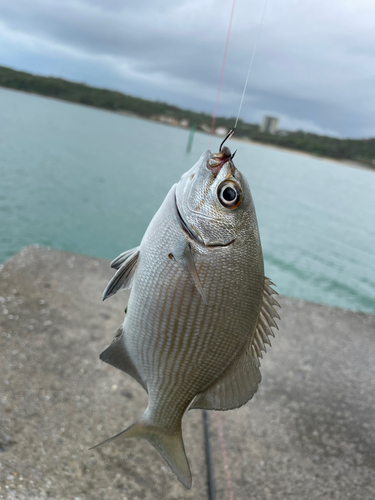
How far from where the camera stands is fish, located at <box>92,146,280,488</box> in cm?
109

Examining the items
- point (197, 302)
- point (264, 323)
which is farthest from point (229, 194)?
point (264, 323)

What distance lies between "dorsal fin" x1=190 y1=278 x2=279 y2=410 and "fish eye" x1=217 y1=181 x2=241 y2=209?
0.30m

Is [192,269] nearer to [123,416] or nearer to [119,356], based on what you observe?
[119,356]

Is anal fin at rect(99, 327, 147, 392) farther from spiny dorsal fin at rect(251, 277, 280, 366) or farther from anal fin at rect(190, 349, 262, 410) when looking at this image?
spiny dorsal fin at rect(251, 277, 280, 366)

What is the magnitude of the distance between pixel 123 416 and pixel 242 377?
1.38 meters

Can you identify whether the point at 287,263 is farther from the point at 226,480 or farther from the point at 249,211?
the point at 249,211

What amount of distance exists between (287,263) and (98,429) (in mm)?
8561

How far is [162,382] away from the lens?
3.99 feet

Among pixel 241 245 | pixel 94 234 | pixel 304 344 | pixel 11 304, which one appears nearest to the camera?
pixel 241 245

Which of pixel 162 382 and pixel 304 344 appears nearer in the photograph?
pixel 162 382

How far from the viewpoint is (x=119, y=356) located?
1.29 metres

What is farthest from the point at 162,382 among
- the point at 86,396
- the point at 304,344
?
the point at 304,344

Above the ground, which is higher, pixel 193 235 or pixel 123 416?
pixel 193 235

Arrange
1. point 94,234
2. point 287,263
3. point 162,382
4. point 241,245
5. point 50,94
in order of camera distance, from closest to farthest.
Result: 1. point 241,245
2. point 162,382
3. point 94,234
4. point 287,263
5. point 50,94
